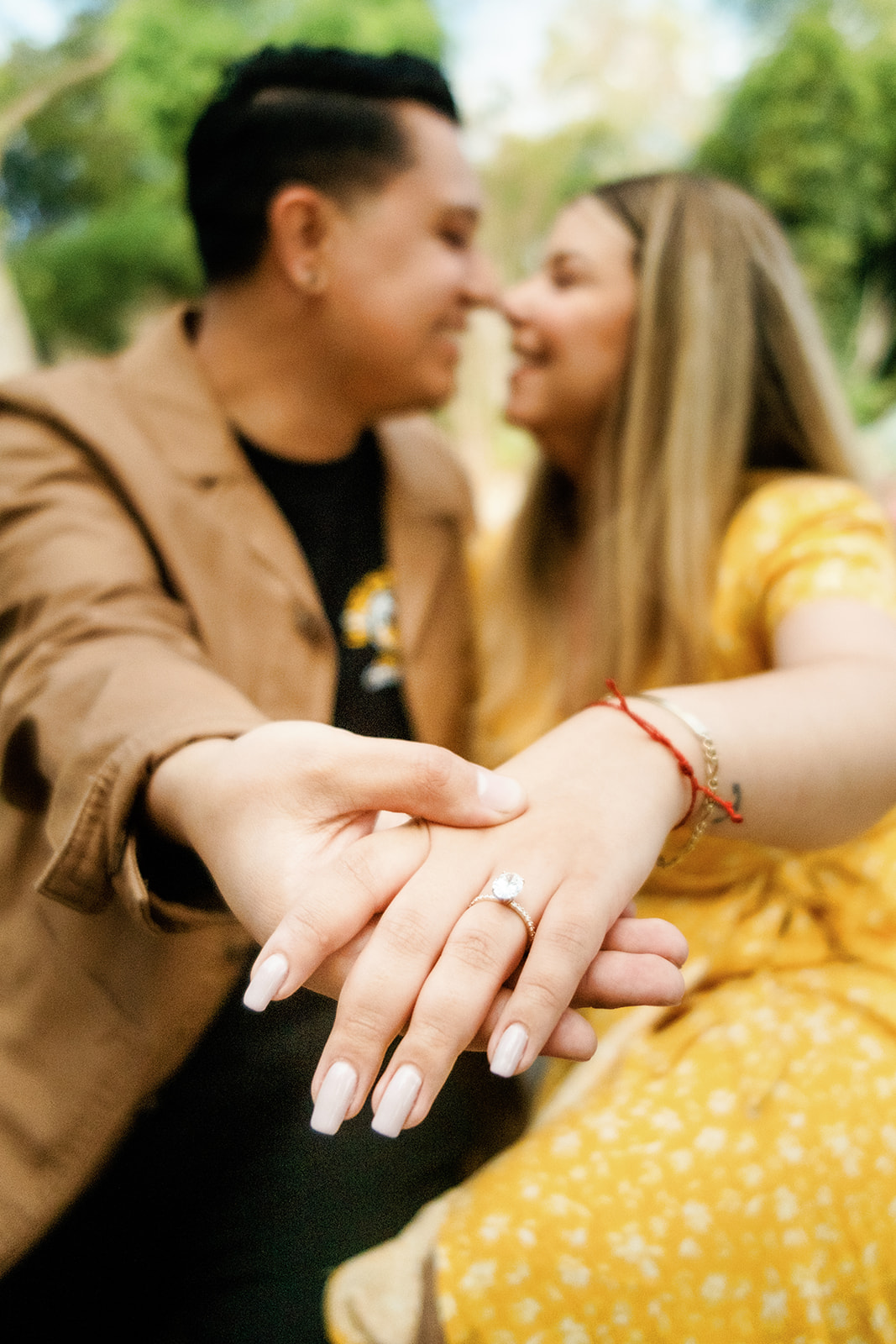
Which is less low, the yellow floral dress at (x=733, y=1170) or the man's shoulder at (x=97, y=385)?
the man's shoulder at (x=97, y=385)

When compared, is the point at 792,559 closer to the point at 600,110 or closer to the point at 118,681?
the point at 118,681

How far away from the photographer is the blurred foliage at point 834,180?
1.93m

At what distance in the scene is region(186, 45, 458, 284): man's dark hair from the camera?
1.04 m

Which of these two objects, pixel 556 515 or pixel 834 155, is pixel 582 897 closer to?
pixel 556 515

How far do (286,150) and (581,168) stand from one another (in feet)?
7.35

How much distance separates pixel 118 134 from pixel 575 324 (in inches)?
93.2

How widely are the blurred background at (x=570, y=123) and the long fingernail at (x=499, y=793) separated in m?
1.08

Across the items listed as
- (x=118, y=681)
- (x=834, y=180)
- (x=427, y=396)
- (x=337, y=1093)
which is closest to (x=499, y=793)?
(x=337, y=1093)

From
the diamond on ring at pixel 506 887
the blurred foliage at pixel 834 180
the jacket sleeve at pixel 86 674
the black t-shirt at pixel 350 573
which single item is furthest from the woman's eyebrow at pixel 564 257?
the blurred foliage at pixel 834 180

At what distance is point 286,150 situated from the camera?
3.45ft

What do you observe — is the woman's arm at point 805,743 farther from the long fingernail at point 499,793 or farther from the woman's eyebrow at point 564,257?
the woman's eyebrow at point 564,257

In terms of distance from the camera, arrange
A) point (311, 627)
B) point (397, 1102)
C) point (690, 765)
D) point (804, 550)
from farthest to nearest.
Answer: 1. point (311, 627)
2. point (804, 550)
3. point (690, 765)
4. point (397, 1102)

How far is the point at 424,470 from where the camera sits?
3.80 ft

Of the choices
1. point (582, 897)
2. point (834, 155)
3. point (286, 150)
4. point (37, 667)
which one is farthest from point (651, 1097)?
point (834, 155)
